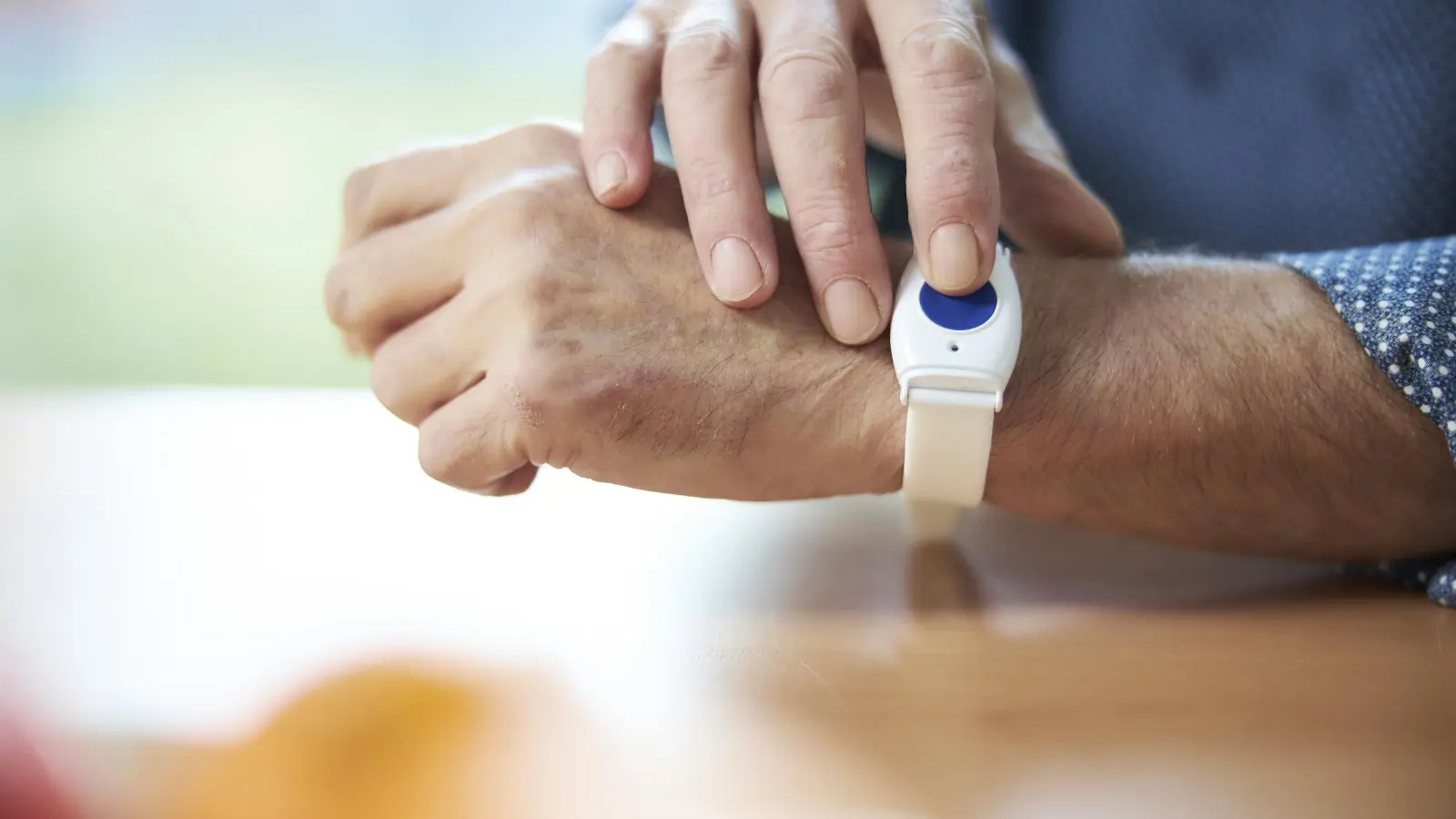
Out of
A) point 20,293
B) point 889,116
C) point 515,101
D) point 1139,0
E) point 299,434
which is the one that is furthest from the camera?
point 20,293

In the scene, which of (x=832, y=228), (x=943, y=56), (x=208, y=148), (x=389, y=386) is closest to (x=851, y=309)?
(x=832, y=228)

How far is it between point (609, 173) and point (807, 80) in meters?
0.13

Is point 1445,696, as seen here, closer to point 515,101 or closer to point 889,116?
point 889,116

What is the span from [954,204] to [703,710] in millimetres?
295

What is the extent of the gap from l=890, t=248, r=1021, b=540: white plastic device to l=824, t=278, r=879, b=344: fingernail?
0.6 inches

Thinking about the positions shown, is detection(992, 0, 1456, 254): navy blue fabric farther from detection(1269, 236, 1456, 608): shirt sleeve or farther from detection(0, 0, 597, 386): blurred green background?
detection(0, 0, 597, 386): blurred green background

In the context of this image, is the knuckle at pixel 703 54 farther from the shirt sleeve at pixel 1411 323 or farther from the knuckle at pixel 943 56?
the shirt sleeve at pixel 1411 323

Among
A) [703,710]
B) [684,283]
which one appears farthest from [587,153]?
[703,710]

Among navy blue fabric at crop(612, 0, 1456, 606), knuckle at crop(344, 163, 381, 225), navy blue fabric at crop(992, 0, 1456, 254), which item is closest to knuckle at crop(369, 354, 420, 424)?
knuckle at crop(344, 163, 381, 225)

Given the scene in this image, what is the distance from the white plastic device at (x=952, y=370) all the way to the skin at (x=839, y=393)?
0.10 feet

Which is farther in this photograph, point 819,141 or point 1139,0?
point 1139,0

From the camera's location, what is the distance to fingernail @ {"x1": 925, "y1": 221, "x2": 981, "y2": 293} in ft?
1.89

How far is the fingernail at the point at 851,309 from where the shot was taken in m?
0.60

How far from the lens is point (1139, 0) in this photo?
108 cm
